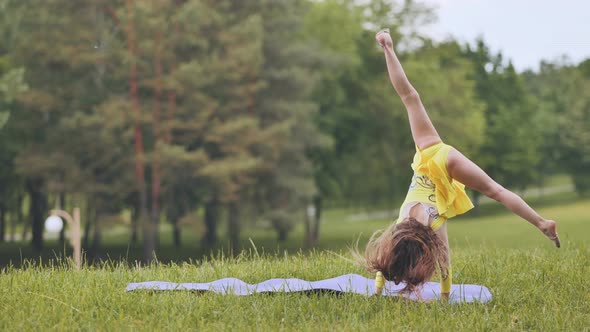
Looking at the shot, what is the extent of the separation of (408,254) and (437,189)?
0.58 meters

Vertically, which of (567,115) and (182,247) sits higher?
(567,115)

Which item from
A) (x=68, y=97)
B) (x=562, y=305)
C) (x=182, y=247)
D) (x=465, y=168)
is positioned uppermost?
(x=68, y=97)

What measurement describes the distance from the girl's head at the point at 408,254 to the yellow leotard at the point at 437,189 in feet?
0.52

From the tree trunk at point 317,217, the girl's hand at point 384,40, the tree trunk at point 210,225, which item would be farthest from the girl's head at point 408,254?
the tree trunk at point 317,217

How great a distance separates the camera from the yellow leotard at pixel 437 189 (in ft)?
15.6

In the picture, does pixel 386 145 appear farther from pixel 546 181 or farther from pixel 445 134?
pixel 546 181

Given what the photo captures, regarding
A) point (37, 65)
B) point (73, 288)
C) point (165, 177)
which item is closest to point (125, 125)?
point (165, 177)

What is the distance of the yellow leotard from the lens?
4770 millimetres

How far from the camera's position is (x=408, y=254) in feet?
14.9

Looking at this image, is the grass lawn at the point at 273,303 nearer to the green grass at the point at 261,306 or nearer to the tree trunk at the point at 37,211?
the green grass at the point at 261,306

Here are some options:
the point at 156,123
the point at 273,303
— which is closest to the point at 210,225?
the point at 156,123

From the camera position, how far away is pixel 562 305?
15.6ft

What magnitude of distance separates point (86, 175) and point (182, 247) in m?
10.8

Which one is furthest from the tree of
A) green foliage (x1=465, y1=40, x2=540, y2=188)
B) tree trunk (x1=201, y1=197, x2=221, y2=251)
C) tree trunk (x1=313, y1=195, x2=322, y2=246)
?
tree trunk (x1=201, y1=197, x2=221, y2=251)
